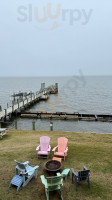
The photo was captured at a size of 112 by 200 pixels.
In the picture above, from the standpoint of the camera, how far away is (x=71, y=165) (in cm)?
716

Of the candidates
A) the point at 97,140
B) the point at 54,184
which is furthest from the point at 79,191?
the point at 97,140

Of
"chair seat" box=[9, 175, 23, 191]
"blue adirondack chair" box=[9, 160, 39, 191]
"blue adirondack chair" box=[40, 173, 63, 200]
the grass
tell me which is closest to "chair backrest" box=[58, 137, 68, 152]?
the grass

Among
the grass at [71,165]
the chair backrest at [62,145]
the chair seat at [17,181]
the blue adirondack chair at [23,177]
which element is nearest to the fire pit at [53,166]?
the grass at [71,165]

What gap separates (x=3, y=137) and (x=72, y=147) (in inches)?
216

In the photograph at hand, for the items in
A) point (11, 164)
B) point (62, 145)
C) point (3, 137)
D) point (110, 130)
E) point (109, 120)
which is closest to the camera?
point (11, 164)

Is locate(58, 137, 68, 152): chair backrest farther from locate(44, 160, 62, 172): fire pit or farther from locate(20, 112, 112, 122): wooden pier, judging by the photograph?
locate(20, 112, 112, 122): wooden pier

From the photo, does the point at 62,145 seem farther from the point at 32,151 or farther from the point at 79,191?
the point at 79,191

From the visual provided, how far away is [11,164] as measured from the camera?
24.0 ft

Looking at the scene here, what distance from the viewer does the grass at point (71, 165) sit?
215 inches

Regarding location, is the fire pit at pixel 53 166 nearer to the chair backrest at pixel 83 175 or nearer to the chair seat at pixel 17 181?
the chair backrest at pixel 83 175

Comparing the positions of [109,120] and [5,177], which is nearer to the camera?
[5,177]

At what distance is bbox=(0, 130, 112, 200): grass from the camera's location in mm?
5456

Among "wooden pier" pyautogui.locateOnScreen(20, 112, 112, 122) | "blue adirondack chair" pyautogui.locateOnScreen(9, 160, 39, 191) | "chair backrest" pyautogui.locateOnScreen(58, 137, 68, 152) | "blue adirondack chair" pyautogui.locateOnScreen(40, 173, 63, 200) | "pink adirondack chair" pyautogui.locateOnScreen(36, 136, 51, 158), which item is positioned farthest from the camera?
"wooden pier" pyautogui.locateOnScreen(20, 112, 112, 122)

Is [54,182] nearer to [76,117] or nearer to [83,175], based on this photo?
[83,175]
